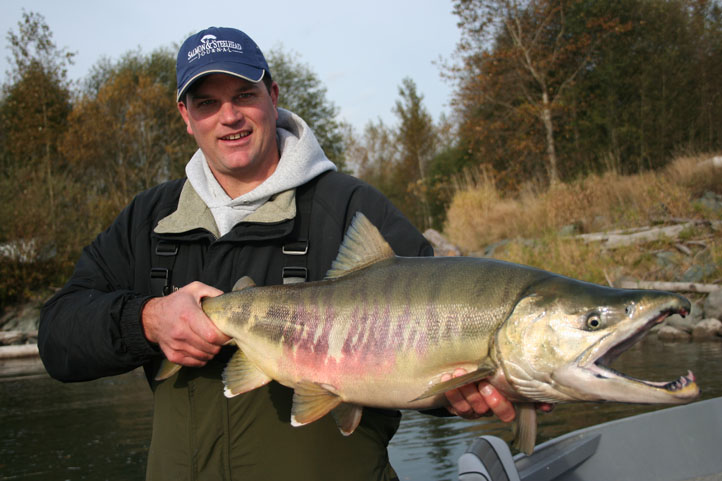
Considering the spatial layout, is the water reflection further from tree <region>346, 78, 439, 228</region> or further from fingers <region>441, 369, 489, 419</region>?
tree <region>346, 78, 439, 228</region>

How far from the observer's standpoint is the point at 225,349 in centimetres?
289

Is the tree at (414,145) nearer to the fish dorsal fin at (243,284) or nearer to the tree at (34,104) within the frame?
the tree at (34,104)

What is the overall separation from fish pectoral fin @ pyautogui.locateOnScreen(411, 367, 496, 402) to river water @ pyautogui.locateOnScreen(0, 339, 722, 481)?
149 inches

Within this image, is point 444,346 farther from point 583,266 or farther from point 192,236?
point 583,266

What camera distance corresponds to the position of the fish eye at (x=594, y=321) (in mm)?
2139

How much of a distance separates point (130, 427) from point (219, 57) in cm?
679

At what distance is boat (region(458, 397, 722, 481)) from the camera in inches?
175

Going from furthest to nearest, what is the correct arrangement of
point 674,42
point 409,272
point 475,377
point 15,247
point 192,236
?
point 674,42, point 15,247, point 192,236, point 409,272, point 475,377

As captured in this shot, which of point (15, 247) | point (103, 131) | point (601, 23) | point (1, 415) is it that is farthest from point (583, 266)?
point (103, 131)

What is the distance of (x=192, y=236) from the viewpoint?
3049mm

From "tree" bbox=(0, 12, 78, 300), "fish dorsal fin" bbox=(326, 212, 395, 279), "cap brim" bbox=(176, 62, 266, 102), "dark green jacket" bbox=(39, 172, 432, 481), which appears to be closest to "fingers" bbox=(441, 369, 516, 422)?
"dark green jacket" bbox=(39, 172, 432, 481)

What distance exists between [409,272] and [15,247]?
20720 mm

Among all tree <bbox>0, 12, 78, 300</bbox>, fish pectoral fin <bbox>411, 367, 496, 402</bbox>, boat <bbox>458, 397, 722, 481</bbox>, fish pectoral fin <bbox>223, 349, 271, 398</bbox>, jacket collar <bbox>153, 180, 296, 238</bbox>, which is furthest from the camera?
tree <bbox>0, 12, 78, 300</bbox>

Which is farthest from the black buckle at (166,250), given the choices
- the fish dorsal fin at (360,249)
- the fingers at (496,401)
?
the fingers at (496,401)
